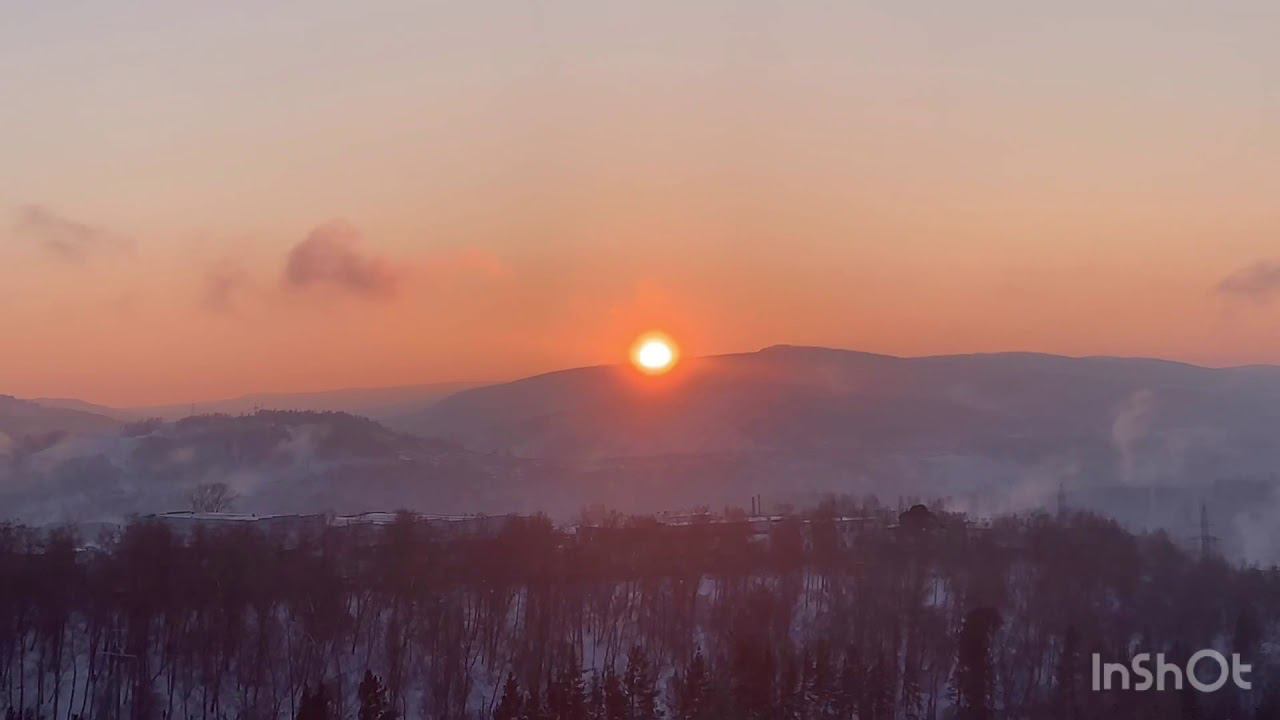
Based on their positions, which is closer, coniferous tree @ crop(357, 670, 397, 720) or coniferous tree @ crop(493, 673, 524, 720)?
coniferous tree @ crop(357, 670, 397, 720)

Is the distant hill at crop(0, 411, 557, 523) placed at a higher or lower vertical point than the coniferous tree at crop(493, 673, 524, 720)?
higher

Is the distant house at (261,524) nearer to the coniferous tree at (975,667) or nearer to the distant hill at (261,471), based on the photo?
the coniferous tree at (975,667)

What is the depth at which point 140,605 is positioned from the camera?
2250 inches

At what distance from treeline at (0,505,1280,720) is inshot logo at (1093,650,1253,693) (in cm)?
69

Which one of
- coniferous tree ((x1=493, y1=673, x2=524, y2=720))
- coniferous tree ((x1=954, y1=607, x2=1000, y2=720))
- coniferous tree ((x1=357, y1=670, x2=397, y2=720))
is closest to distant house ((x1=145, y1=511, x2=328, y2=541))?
coniferous tree ((x1=357, y1=670, x2=397, y2=720))

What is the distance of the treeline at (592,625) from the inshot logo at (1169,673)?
686 mm

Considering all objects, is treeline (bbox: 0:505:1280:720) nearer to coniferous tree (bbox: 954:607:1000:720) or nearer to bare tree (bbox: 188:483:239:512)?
coniferous tree (bbox: 954:607:1000:720)

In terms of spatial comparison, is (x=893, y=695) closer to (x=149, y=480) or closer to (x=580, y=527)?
(x=580, y=527)

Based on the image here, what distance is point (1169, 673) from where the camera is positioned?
64688 mm

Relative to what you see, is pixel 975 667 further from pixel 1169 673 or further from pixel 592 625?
pixel 592 625

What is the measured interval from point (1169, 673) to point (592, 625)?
969 inches

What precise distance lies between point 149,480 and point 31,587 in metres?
110

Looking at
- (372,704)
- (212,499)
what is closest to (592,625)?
(372,704)

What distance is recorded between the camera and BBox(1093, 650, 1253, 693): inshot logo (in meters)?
63.1
